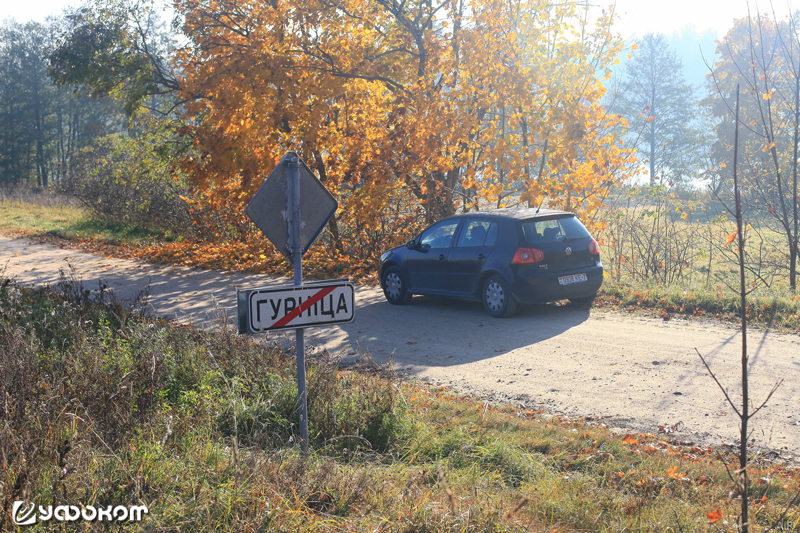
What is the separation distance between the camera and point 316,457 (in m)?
4.70

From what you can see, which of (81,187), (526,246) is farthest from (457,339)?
(81,187)

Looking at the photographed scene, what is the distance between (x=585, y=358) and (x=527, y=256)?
2.50m

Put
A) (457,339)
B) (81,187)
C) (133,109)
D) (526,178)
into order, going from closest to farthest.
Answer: (457,339) < (526,178) < (133,109) < (81,187)

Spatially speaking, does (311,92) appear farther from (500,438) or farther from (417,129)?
(500,438)

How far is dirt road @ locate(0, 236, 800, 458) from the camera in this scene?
5.81 meters

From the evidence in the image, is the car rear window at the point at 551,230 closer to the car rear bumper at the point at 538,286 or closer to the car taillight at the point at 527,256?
the car taillight at the point at 527,256

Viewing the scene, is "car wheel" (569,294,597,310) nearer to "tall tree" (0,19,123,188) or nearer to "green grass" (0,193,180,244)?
"green grass" (0,193,180,244)

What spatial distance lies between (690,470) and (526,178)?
32.2ft

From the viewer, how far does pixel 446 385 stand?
7.05 metres

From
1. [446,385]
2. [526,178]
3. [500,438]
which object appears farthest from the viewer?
[526,178]

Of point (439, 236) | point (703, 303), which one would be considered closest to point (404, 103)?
point (439, 236)

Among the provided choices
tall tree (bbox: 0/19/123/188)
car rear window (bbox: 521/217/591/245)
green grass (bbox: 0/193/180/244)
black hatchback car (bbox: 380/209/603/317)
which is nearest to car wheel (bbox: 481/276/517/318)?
black hatchback car (bbox: 380/209/603/317)

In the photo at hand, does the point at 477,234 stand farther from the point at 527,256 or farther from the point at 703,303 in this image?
the point at 703,303

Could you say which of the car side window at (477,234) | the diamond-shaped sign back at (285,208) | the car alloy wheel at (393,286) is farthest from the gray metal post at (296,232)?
the car alloy wheel at (393,286)
